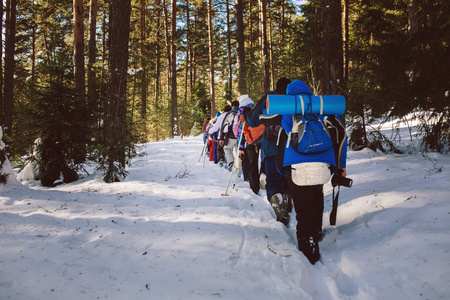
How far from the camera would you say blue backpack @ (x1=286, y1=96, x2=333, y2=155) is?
2773mm

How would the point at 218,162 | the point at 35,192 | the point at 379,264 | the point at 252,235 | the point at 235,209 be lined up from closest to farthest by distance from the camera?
1. the point at 379,264
2. the point at 252,235
3. the point at 235,209
4. the point at 35,192
5. the point at 218,162

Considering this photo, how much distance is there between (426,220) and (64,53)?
317 inches

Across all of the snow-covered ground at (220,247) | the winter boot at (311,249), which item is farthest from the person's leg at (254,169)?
the winter boot at (311,249)

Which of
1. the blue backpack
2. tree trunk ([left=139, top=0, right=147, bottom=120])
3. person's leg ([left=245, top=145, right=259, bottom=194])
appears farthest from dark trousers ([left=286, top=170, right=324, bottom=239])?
tree trunk ([left=139, top=0, right=147, bottom=120])

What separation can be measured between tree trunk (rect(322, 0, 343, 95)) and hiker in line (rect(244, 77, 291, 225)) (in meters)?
3.55

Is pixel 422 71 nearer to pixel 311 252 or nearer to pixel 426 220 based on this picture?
pixel 426 220

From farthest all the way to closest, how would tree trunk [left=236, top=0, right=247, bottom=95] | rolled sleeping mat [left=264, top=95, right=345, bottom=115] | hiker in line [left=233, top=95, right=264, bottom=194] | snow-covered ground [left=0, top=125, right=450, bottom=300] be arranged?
tree trunk [left=236, top=0, right=247, bottom=95], hiker in line [left=233, top=95, right=264, bottom=194], rolled sleeping mat [left=264, top=95, right=345, bottom=115], snow-covered ground [left=0, top=125, right=450, bottom=300]

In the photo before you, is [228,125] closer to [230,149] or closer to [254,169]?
[230,149]

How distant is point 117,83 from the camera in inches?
247

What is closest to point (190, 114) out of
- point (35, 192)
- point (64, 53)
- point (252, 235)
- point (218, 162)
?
point (218, 162)

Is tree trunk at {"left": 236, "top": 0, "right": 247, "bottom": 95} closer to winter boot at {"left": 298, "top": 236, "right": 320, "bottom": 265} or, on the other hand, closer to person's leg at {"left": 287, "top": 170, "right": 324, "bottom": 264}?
person's leg at {"left": 287, "top": 170, "right": 324, "bottom": 264}

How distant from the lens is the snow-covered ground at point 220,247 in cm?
218

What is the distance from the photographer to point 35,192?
514cm

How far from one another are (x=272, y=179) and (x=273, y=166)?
23cm
